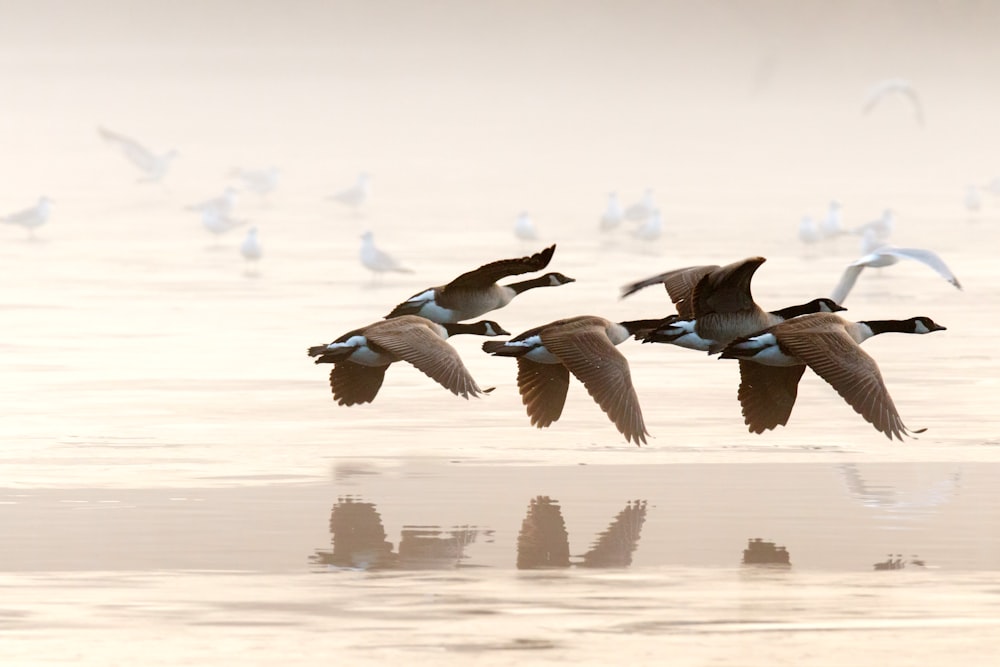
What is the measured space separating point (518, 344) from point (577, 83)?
265 ft

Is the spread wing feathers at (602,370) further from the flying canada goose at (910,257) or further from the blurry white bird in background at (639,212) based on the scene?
the blurry white bird in background at (639,212)

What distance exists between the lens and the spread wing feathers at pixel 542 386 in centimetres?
1520

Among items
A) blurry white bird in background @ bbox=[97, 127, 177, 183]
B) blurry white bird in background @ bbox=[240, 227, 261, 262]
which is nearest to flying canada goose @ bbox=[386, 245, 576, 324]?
blurry white bird in background @ bbox=[240, 227, 261, 262]

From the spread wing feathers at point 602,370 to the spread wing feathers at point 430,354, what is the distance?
581 mm

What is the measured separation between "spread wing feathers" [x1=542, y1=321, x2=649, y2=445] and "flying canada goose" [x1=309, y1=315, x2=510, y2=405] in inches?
21.7

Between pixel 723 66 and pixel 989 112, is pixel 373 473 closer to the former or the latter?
pixel 989 112

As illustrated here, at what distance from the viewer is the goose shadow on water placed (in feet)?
42.3

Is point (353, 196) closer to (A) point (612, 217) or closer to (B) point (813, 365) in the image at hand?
→ (A) point (612, 217)

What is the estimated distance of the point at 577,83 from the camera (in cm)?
9444

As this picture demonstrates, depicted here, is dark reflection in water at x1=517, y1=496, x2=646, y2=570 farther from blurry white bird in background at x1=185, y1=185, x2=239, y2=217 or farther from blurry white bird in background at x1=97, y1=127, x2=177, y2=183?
blurry white bird in background at x1=97, y1=127, x2=177, y2=183

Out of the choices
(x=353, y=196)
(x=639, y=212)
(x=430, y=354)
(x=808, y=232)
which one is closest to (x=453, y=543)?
(x=430, y=354)

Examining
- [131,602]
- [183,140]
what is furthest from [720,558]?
[183,140]

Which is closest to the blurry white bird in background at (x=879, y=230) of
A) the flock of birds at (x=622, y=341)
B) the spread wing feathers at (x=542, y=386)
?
the flock of birds at (x=622, y=341)

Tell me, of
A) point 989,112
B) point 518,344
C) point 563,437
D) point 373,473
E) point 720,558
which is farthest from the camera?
point 989,112
